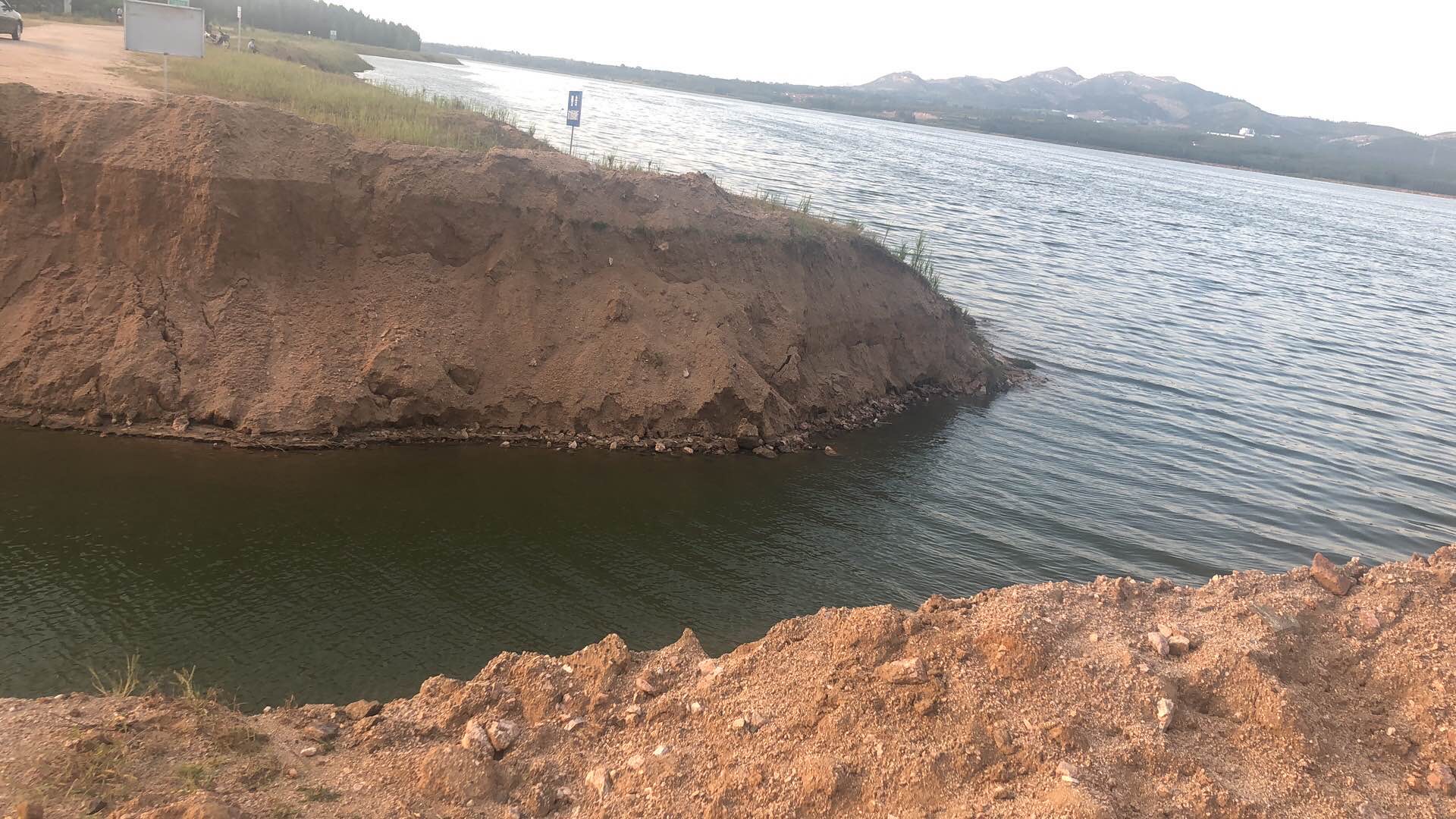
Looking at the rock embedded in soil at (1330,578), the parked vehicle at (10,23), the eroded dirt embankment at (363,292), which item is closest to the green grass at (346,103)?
the eroded dirt embankment at (363,292)

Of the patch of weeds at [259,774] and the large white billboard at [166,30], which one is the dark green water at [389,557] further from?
the large white billboard at [166,30]

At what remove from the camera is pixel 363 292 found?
14.1 meters

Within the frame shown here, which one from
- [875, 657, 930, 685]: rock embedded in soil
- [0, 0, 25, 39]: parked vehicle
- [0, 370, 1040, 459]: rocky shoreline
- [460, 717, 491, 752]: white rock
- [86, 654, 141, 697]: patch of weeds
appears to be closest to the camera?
[460, 717, 491, 752]: white rock

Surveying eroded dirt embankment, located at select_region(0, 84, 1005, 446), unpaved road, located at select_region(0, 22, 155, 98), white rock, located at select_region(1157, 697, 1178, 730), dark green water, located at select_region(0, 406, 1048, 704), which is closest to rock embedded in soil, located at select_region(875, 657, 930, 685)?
white rock, located at select_region(1157, 697, 1178, 730)

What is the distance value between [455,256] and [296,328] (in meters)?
2.95

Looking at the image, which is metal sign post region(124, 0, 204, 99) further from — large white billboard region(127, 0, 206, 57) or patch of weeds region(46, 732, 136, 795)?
patch of weeds region(46, 732, 136, 795)

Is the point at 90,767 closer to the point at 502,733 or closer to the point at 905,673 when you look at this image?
the point at 502,733

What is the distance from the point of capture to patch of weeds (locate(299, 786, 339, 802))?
16.9 ft

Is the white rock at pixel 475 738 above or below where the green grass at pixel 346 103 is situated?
below

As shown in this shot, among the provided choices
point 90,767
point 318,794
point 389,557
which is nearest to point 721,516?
point 389,557

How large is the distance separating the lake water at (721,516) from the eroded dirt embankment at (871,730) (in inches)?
78.3

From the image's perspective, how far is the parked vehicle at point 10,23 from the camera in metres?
23.7

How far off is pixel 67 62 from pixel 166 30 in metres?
8.06

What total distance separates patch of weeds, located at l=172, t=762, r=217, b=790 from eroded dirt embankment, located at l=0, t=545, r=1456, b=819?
2 cm
